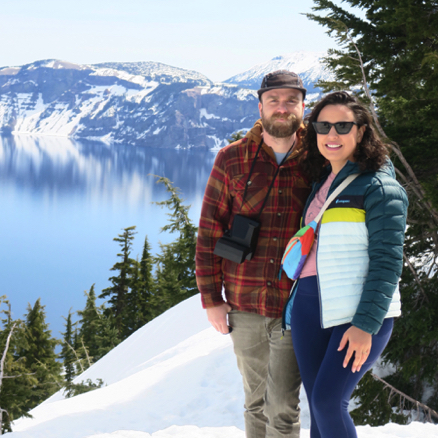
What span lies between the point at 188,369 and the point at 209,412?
1.29m

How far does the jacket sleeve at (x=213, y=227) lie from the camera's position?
2525 mm

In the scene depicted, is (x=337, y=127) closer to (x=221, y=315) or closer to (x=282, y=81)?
(x=282, y=81)

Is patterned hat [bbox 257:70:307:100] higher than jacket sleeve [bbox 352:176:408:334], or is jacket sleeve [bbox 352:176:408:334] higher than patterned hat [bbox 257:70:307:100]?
patterned hat [bbox 257:70:307:100]

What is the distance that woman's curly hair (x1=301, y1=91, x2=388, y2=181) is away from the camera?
1942mm

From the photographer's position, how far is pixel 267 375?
2469 mm

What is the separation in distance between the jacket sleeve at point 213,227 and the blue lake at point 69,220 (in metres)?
15.8

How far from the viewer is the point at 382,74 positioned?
5.79 metres

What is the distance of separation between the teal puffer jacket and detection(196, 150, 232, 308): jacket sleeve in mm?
745

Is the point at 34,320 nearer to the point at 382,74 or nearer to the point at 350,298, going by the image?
the point at 382,74

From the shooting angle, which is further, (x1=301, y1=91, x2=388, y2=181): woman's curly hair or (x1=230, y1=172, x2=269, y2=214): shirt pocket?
(x1=230, y1=172, x2=269, y2=214): shirt pocket

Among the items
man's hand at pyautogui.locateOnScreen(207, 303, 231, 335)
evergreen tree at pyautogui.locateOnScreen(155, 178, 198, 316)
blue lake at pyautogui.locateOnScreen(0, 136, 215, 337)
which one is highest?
man's hand at pyautogui.locateOnScreen(207, 303, 231, 335)

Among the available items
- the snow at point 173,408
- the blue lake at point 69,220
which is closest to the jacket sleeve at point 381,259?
the snow at point 173,408

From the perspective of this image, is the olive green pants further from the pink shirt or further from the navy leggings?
the pink shirt

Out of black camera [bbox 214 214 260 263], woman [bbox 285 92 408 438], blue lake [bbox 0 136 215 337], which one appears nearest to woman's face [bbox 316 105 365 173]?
woman [bbox 285 92 408 438]
